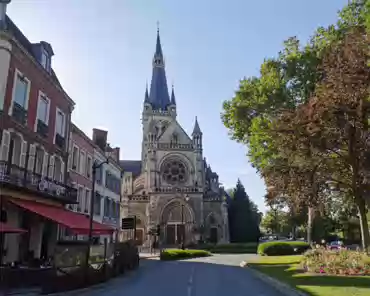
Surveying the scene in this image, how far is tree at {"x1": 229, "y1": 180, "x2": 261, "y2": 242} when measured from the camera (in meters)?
62.5

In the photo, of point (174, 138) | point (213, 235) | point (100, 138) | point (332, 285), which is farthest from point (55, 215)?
point (174, 138)

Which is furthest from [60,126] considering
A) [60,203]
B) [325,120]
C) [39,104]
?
[325,120]

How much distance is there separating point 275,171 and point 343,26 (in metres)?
9.01

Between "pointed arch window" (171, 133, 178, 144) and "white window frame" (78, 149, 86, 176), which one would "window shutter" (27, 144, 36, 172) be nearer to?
"white window frame" (78, 149, 86, 176)

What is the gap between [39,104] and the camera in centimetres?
2066

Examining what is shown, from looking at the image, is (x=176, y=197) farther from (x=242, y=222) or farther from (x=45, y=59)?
(x=45, y=59)

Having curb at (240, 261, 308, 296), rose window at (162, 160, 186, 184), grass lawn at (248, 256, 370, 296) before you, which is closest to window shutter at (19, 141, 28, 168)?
curb at (240, 261, 308, 296)

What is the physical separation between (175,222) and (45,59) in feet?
132

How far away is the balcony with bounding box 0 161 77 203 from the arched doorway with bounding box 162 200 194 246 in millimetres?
36101

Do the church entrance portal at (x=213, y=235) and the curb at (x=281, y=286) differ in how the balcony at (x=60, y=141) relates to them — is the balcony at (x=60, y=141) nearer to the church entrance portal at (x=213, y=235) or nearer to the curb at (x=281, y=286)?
the curb at (x=281, y=286)

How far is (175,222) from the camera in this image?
191 ft

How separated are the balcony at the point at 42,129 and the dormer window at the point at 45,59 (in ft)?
10.6

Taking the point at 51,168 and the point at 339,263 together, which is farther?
the point at 51,168

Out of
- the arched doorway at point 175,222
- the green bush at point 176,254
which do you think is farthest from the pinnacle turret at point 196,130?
the green bush at point 176,254
